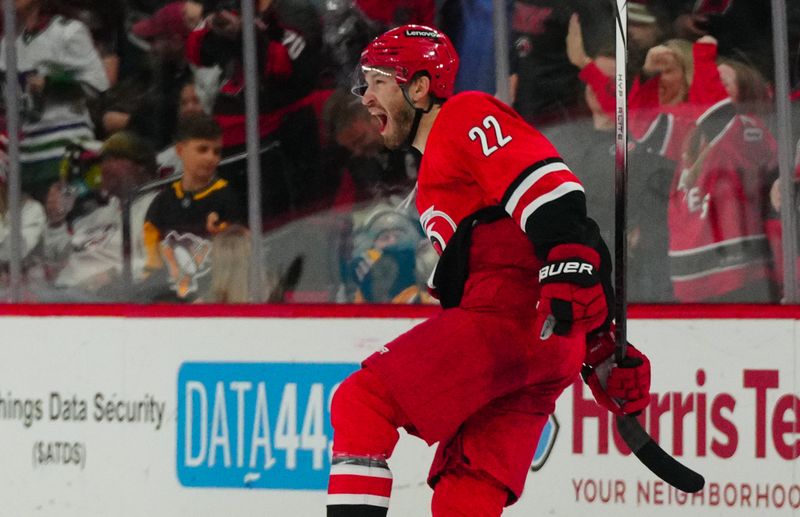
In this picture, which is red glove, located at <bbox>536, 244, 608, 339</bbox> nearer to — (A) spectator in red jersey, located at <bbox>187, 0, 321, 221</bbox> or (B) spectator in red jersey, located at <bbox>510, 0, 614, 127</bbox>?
(B) spectator in red jersey, located at <bbox>510, 0, 614, 127</bbox>

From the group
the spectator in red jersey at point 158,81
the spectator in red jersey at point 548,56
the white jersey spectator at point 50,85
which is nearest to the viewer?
the spectator in red jersey at point 548,56

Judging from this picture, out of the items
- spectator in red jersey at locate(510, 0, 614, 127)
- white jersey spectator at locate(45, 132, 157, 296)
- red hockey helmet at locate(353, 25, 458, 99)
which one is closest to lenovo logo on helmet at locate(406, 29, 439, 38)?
red hockey helmet at locate(353, 25, 458, 99)

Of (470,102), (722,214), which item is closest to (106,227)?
(722,214)

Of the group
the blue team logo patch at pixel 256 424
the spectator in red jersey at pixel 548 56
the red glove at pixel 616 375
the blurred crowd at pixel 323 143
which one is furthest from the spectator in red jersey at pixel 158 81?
the red glove at pixel 616 375

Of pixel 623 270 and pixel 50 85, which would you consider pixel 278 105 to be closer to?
pixel 50 85

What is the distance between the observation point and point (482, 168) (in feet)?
9.80

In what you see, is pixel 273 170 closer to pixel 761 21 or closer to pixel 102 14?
pixel 102 14

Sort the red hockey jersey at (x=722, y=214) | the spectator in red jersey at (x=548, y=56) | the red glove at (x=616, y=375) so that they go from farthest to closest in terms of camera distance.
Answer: the spectator in red jersey at (x=548, y=56)
the red hockey jersey at (x=722, y=214)
the red glove at (x=616, y=375)

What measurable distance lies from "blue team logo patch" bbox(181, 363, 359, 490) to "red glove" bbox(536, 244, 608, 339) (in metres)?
1.95

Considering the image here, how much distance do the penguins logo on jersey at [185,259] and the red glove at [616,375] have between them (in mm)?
1991

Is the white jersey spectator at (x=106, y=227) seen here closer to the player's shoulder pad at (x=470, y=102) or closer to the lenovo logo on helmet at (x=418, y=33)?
the lenovo logo on helmet at (x=418, y=33)

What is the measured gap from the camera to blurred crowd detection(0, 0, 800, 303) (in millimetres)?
4477

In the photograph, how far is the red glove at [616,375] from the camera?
3.18 metres

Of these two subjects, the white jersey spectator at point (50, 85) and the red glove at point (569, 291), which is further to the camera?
the white jersey spectator at point (50, 85)
